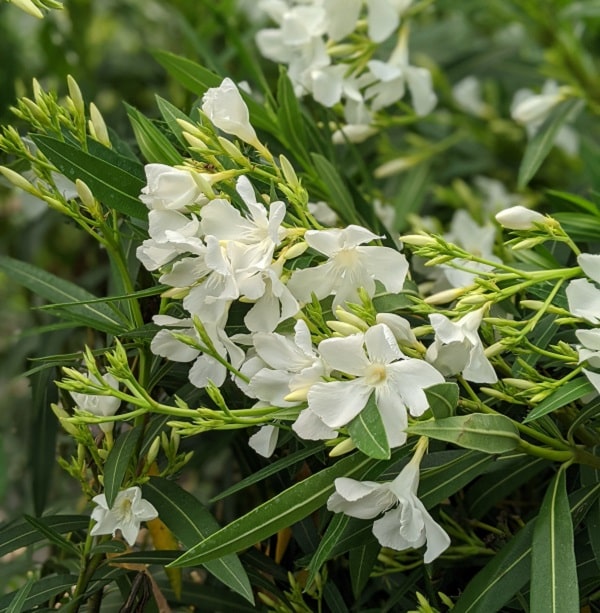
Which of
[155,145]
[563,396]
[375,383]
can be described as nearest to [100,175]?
[155,145]

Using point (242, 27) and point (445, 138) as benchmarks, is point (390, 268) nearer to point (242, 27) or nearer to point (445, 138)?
point (445, 138)

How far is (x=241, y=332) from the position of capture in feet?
2.33

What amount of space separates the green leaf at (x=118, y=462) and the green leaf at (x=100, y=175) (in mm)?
173

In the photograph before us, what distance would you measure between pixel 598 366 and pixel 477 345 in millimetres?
83

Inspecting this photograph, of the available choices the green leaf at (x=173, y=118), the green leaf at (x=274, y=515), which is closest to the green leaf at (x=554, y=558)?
the green leaf at (x=274, y=515)

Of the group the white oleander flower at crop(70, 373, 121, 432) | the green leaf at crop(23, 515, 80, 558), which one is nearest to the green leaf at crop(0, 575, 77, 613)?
the green leaf at crop(23, 515, 80, 558)

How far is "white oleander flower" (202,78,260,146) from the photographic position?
2.25 feet

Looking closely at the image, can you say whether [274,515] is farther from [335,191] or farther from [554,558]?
[335,191]

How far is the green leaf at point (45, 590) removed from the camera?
0.74 meters

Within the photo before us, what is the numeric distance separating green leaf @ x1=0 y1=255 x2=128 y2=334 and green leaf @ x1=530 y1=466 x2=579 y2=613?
356 millimetres

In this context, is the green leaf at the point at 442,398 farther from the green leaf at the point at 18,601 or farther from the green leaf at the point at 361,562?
the green leaf at the point at 18,601

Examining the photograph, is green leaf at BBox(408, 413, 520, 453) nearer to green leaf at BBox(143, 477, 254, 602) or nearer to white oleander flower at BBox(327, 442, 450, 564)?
white oleander flower at BBox(327, 442, 450, 564)

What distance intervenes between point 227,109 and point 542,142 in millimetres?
554

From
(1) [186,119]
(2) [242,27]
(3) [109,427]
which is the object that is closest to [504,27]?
(2) [242,27]
